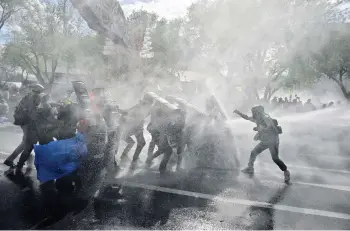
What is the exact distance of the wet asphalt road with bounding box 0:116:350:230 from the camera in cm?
384

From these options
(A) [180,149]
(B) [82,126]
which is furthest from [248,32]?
(B) [82,126]

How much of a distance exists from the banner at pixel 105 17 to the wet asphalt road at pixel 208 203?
2.85 metres

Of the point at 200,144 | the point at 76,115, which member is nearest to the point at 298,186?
the point at 200,144

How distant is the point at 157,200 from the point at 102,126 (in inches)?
60.0

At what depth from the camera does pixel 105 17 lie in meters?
5.79

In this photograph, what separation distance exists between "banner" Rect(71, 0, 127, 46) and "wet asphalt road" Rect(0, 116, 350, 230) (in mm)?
2848

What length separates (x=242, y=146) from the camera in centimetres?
1001

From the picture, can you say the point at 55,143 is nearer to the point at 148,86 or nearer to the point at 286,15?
the point at 148,86

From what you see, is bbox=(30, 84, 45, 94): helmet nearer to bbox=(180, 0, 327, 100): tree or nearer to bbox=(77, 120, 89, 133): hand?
bbox=(77, 120, 89, 133): hand

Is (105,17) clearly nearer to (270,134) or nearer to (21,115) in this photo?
(21,115)

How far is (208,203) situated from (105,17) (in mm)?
3912

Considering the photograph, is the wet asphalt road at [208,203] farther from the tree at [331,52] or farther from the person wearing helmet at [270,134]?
the tree at [331,52]

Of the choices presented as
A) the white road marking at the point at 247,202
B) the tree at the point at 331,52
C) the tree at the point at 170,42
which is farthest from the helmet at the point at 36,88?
the tree at the point at 331,52

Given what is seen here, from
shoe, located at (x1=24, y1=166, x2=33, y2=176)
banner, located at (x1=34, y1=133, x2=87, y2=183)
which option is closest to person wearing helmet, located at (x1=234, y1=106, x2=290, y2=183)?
banner, located at (x1=34, y1=133, x2=87, y2=183)
